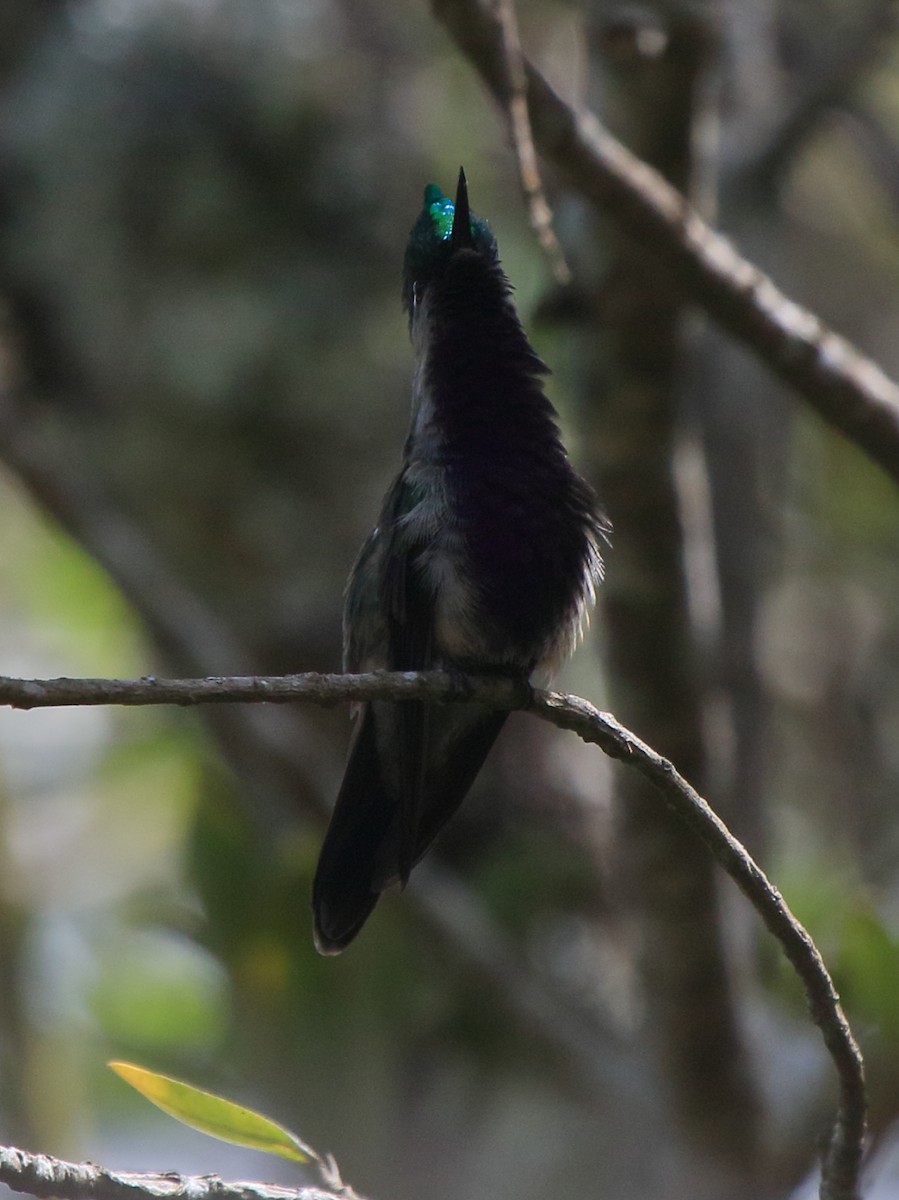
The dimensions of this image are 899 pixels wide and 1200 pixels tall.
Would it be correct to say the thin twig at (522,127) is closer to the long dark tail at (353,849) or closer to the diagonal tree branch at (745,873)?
the long dark tail at (353,849)

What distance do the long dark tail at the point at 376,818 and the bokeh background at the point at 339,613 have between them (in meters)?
0.68

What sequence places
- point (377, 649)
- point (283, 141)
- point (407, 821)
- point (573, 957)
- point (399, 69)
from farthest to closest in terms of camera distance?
point (399, 69)
point (283, 141)
point (573, 957)
point (377, 649)
point (407, 821)

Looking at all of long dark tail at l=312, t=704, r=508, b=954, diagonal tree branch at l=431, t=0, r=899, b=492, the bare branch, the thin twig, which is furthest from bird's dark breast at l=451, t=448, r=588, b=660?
the bare branch

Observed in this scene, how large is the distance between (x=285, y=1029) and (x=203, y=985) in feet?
4.87

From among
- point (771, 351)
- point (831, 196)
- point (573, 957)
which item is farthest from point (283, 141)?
point (831, 196)

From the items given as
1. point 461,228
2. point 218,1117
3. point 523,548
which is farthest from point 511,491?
point 218,1117

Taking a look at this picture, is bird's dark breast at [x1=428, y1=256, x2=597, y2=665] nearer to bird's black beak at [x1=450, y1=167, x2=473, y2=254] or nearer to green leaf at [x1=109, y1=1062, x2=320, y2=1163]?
bird's black beak at [x1=450, y1=167, x2=473, y2=254]

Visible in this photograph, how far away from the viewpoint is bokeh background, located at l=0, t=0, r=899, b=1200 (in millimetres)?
4297

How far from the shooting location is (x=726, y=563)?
5676 millimetres

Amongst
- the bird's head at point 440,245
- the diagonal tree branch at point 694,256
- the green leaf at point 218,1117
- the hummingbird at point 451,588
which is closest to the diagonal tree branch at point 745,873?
the green leaf at point 218,1117

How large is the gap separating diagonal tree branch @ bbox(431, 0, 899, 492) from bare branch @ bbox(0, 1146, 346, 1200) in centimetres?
224

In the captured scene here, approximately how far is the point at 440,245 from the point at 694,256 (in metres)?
0.64

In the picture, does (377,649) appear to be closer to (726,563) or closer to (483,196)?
(726,563)

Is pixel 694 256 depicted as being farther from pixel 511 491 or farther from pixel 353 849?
pixel 353 849
